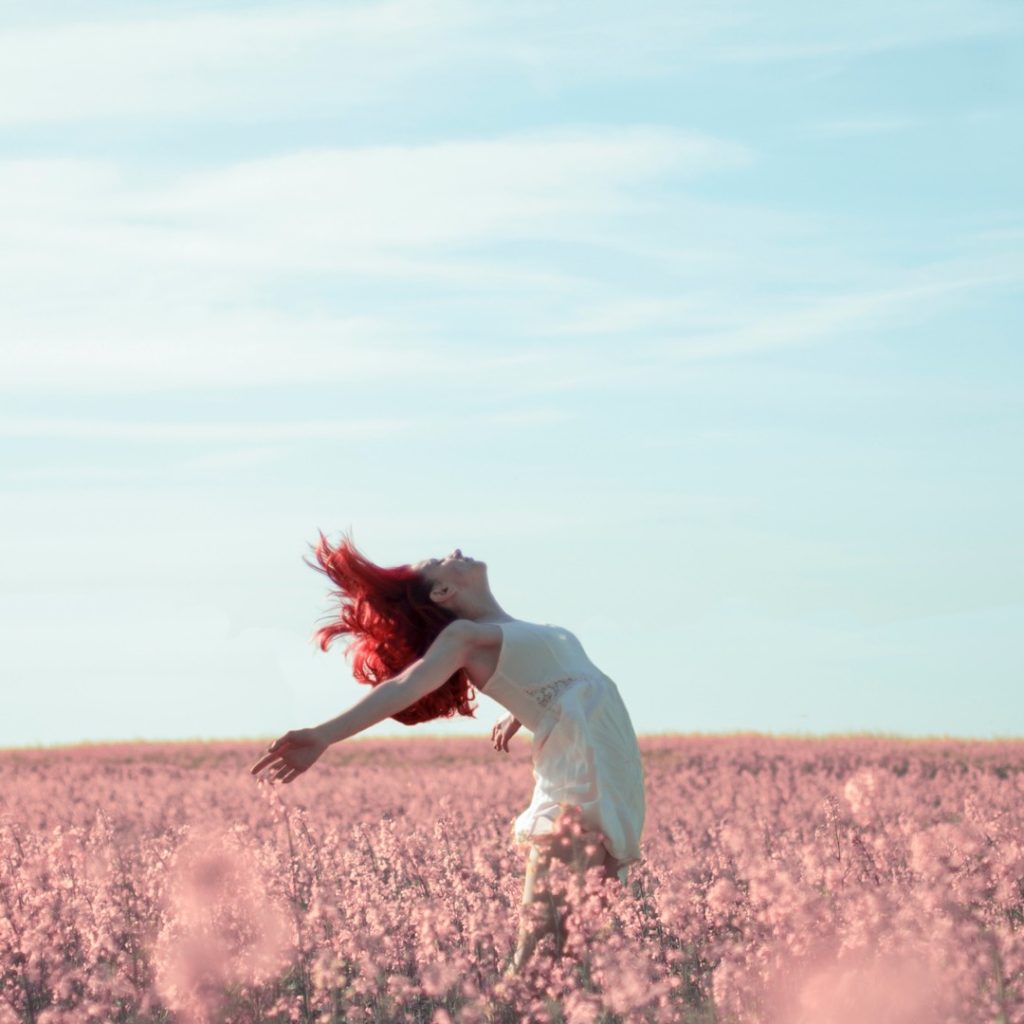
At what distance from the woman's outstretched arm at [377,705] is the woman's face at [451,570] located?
42cm

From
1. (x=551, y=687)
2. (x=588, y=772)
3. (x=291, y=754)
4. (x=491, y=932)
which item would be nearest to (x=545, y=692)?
(x=551, y=687)

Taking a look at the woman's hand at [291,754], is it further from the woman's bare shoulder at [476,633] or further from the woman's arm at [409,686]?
the woman's bare shoulder at [476,633]

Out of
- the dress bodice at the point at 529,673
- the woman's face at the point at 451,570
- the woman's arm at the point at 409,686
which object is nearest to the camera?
the woman's arm at the point at 409,686

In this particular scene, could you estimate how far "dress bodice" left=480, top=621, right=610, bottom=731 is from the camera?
5797 millimetres

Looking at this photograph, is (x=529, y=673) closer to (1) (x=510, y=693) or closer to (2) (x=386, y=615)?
(1) (x=510, y=693)

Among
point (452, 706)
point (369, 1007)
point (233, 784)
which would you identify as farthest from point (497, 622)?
point (233, 784)

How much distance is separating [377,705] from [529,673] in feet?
2.22

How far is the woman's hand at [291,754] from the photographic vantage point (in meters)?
5.21

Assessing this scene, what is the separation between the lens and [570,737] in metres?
5.70

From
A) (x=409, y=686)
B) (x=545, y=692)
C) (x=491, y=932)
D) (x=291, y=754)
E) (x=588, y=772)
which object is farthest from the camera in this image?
(x=545, y=692)

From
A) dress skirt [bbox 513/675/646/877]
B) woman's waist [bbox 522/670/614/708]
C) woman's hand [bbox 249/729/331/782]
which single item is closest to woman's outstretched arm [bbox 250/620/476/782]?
woman's hand [bbox 249/729/331/782]

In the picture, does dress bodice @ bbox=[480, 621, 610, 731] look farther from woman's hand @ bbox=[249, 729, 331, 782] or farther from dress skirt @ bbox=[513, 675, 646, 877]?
woman's hand @ bbox=[249, 729, 331, 782]

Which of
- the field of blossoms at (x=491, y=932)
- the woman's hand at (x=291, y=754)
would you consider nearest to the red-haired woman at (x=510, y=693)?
the woman's hand at (x=291, y=754)

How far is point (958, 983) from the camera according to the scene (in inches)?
179
